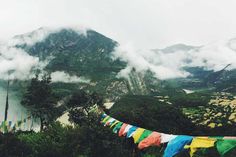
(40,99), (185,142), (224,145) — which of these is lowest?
(40,99)

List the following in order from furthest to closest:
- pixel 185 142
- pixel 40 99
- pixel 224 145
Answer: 1. pixel 40 99
2. pixel 185 142
3. pixel 224 145

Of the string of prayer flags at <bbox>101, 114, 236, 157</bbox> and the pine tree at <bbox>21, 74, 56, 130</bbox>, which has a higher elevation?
the string of prayer flags at <bbox>101, 114, 236, 157</bbox>

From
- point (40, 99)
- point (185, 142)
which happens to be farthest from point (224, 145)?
point (40, 99)

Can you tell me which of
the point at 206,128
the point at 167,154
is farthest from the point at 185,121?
the point at 167,154

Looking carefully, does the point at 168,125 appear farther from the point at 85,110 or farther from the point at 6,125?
the point at 6,125

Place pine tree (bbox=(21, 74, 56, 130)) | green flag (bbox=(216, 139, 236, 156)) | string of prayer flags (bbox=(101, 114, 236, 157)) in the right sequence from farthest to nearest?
pine tree (bbox=(21, 74, 56, 130)) < string of prayer flags (bbox=(101, 114, 236, 157)) < green flag (bbox=(216, 139, 236, 156))

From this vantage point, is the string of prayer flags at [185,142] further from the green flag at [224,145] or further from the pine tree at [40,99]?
the pine tree at [40,99]

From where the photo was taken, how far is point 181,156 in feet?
155

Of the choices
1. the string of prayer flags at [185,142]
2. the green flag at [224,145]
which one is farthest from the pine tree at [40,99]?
the green flag at [224,145]

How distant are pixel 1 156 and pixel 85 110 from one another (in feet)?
175

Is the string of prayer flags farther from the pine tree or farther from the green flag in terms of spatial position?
the pine tree

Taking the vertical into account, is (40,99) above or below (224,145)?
below

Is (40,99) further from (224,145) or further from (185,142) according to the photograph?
(224,145)

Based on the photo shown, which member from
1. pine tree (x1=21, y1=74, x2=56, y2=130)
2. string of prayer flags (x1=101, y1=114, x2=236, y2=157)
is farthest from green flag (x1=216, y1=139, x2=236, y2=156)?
pine tree (x1=21, y1=74, x2=56, y2=130)
